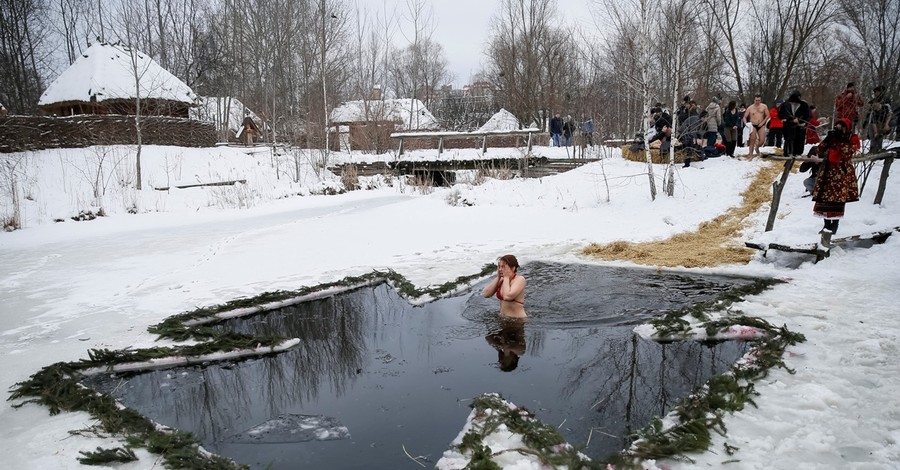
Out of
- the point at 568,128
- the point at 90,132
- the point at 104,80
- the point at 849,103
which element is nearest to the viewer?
the point at 849,103

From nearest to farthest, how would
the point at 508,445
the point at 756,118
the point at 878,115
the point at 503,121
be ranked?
1. the point at 508,445
2. the point at 878,115
3. the point at 756,118
4. the point at 503,121

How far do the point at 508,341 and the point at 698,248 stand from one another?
485 cm

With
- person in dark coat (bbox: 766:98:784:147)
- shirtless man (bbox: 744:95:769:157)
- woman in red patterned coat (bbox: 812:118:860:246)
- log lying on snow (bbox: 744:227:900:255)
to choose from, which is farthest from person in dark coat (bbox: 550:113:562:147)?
log lying on snow (bbox: 744:227:900:255)

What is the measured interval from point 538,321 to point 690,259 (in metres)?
3.38

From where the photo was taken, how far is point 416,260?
8852 millimetres

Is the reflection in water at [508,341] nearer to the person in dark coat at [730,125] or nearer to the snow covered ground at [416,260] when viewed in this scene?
the snow covered ground at [416,260]

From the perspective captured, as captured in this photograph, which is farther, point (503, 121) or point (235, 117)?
point (235, 117)

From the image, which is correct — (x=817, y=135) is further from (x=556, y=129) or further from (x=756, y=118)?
(x=556, y=129)

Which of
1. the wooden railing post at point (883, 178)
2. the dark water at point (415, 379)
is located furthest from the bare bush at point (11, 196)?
the wooden railing post at point (883, 178)

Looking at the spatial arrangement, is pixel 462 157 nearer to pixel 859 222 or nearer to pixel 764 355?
pixel 859 222

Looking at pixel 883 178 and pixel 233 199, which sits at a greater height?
pixel 883 178

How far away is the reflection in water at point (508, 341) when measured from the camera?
4984 millimetres

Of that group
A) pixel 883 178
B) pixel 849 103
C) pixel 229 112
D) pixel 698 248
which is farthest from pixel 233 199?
pixel 229 112

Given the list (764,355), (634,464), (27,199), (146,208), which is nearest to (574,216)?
(764,355)
